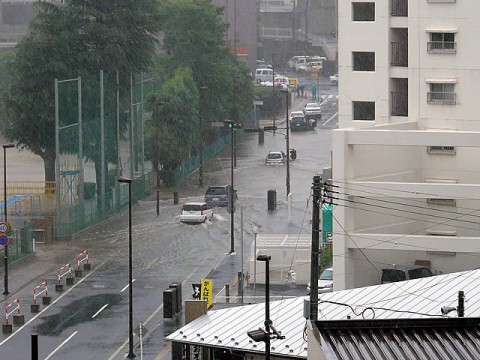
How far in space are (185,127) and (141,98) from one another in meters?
6.30

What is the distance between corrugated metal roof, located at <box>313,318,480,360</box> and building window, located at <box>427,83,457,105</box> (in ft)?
110

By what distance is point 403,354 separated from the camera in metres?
27.5

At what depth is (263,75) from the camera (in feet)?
536

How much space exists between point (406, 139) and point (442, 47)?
17.2 ft

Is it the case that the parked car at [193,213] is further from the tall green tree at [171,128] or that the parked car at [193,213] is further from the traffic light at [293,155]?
the traffic light at [293,155]

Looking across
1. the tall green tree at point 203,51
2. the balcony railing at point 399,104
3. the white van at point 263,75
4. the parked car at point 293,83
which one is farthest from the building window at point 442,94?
the white van at point 263,75

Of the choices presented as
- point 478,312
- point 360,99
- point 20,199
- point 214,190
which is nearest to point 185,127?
point 214,190

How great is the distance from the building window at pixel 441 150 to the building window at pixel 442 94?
1.70 m

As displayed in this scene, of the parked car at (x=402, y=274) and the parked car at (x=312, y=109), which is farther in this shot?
the parked car at (x=312, y=109)

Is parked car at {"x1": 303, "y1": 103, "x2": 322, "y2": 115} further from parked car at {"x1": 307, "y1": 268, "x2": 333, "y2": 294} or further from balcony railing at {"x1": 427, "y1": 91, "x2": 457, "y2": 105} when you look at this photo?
balcony railing at {"x1": 427, "y1": 91, "x2": 457, "y2": 105}

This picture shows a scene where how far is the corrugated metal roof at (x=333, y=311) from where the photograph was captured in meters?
41.6

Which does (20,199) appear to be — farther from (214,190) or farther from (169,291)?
(169,291)

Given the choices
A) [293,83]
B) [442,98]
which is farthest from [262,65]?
[442,98]

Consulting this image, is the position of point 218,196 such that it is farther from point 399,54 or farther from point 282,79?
point 282,79
